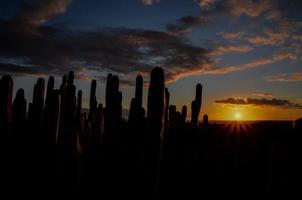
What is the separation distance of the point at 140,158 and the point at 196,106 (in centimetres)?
1200

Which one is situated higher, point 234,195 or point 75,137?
point 75,137

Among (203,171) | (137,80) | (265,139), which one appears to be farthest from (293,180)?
(137,80)

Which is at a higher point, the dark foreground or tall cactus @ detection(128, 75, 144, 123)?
tall cactus @ detection(128, 75, 144, 123)

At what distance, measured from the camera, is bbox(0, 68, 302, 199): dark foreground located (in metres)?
6.98

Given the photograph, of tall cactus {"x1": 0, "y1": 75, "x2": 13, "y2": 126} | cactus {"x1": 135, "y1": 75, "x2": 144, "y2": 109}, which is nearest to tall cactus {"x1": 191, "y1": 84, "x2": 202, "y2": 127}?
cactus {"x1": 135, "y1": 75, "x2": 144, "y2": 109}

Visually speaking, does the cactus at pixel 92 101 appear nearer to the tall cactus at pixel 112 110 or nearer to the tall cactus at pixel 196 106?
the tall cactus at pixel 196 106

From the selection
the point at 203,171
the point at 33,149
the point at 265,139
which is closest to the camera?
the point at 33,149

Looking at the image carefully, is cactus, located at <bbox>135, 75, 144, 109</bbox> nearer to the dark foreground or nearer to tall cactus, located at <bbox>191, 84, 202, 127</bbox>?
the dark foreground

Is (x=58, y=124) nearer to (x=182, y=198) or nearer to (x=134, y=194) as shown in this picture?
(x=134, y=194)

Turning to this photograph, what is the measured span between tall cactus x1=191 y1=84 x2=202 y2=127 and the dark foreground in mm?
3555

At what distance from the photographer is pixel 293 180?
26.9ft

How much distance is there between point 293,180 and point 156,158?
359 cm

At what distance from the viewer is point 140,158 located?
24.4ft

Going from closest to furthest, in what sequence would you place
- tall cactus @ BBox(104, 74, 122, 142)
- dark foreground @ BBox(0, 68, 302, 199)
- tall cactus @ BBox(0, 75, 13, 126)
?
dark foreground @ BBox(0, 68, 302, 199)
tall cactus @ BBox(0, 75, 13, 126)
tall cactus @ BBox(104, 74, 122, 142)
